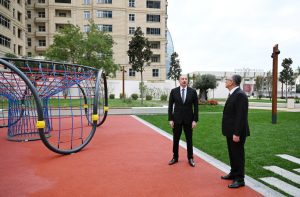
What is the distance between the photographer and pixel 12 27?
35.9 m

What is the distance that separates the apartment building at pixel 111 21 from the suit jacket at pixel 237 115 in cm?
4245

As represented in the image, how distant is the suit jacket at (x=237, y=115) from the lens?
4.41 meters

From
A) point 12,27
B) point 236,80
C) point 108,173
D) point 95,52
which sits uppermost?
point 12,27

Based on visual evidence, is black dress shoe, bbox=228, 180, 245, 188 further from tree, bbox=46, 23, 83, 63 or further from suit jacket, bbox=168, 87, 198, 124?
tree, bbox=46, 23, 83, 63

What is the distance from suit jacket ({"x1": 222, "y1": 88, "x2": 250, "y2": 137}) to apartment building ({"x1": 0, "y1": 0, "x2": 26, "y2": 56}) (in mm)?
33610

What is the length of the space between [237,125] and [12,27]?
38659 mm

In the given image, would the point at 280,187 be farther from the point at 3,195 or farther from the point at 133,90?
the point at 133,90

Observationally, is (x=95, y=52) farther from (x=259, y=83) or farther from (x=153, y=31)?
(x=259, y=83)

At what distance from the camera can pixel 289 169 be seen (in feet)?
18.4

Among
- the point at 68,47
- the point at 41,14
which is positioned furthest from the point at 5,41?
the point at 41,14

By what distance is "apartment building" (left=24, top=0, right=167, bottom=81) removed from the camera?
46.0m

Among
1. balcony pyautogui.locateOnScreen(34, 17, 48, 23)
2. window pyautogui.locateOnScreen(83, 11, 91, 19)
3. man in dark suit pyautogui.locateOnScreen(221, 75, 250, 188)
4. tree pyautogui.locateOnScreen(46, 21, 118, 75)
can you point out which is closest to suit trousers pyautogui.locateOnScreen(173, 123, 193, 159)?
man in dark suit pyautogui.locateOnScreen(221, 75, 250, 188)

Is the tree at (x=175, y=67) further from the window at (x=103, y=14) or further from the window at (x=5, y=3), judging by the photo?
the window at (x=5, y=3)

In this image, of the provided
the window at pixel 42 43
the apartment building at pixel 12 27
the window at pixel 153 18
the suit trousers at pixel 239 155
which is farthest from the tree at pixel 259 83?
the suit trousers at pixel 239 155
